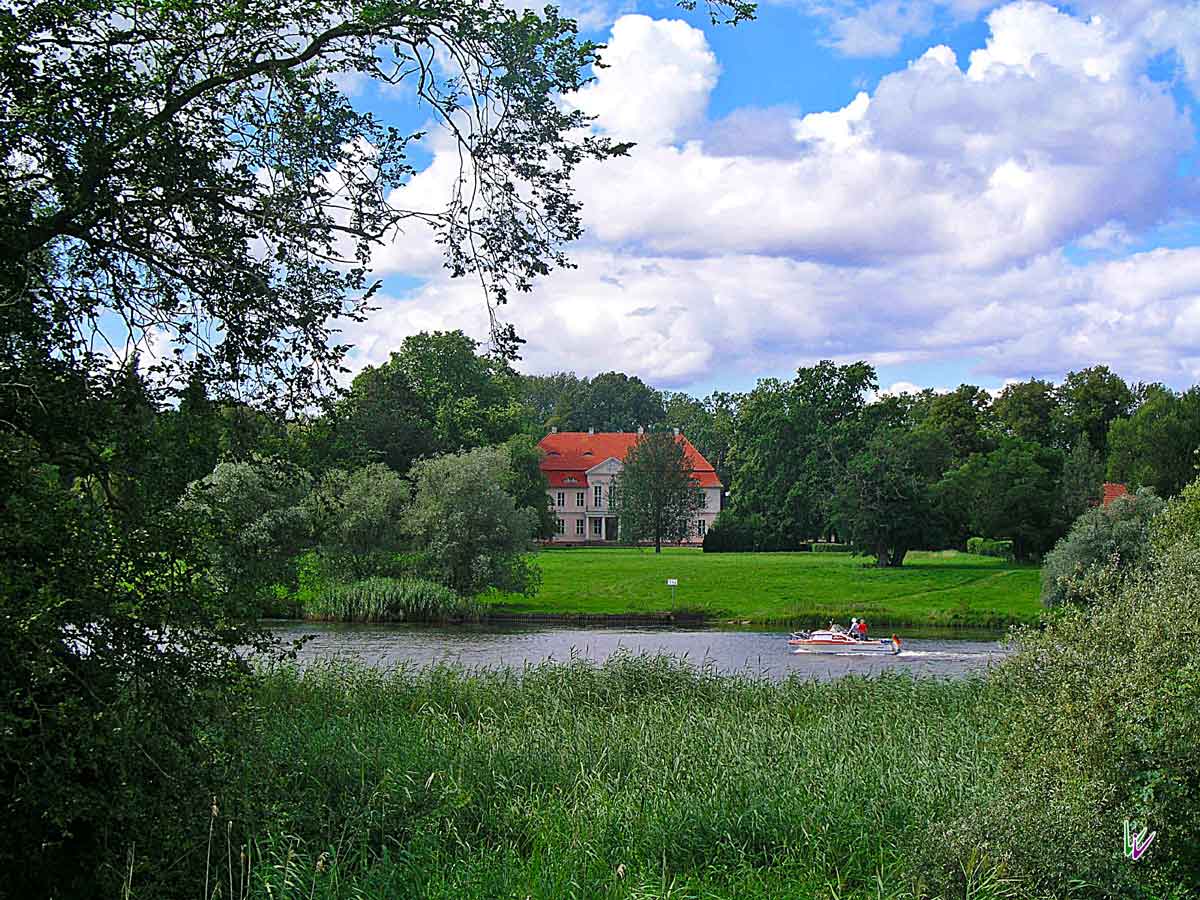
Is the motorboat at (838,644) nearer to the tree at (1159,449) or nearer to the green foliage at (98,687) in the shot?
the green foliage at (98,687)

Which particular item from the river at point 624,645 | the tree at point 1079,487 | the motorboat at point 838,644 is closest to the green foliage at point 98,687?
the river at point 624,645

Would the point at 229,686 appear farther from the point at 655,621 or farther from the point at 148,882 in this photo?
the point at 655,621

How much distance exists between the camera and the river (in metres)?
26.6

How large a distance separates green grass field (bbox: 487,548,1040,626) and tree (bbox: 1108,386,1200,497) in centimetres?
1313

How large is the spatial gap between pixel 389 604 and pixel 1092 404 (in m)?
54.8

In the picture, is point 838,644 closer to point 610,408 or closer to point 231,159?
point 231,159

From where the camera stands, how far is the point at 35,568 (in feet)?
A: 19.2

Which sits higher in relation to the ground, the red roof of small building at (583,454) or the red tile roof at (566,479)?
the red roof of small building at (583,454)

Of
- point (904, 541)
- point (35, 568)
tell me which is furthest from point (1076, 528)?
point (35, 568)

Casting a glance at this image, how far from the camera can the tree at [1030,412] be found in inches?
2985

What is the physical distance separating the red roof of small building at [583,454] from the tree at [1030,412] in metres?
23.7

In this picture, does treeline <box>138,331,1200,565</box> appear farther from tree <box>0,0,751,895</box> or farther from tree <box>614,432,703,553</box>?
tree <box>0,0,751,895</box>

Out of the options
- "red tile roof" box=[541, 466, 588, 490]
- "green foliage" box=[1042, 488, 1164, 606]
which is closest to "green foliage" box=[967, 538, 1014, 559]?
"green foliage" box=[1042, 488, 1164, 606]

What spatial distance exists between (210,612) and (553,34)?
14.1 feet
